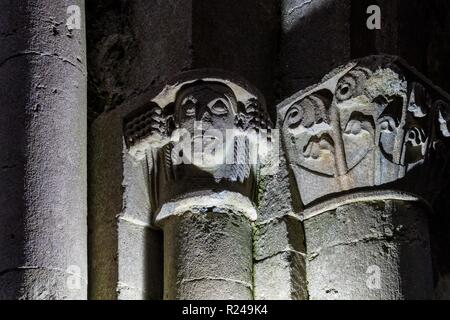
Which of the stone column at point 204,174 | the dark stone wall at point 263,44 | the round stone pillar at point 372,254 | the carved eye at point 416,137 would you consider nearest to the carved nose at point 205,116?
the stone column at point 204,174

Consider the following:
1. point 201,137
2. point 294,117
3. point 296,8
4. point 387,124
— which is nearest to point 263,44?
point 296,8

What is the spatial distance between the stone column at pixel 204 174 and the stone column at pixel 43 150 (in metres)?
0.31

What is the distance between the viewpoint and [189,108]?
20.0 feet

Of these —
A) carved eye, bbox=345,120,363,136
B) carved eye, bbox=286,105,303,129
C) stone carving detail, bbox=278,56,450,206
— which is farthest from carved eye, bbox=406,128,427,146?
carved eye, bbox=286,105,303,129

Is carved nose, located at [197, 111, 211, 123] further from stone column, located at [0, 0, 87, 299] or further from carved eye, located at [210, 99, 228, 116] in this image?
stone column, located at [0, 0, 87, 299]

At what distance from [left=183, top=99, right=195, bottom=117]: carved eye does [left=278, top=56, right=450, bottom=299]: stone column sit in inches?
18.8

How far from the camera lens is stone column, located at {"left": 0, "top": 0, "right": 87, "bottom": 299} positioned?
5.88m

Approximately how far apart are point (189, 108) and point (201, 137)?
127 mm

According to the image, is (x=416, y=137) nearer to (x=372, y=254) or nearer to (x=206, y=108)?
(x=372, y=254)

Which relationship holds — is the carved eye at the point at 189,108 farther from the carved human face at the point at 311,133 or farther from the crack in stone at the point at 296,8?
the crack in stone at the point at 296,8

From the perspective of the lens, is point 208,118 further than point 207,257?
Yes

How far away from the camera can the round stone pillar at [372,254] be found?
5.92m

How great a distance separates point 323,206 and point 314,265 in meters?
0.24
